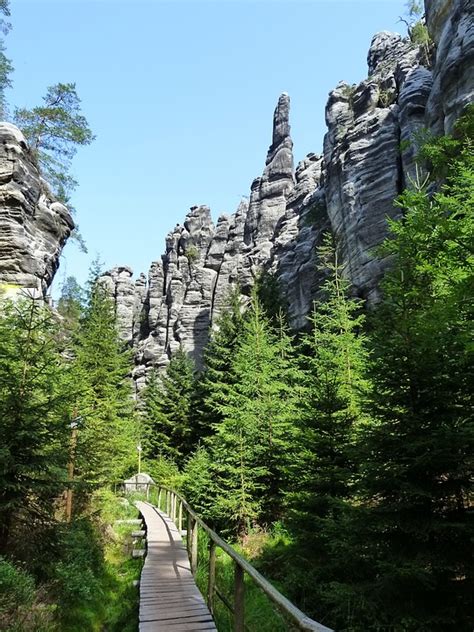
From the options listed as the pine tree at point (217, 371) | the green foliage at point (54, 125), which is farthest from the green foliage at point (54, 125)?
the pine tree at point (217, 371)

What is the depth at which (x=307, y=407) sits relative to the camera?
11836mm

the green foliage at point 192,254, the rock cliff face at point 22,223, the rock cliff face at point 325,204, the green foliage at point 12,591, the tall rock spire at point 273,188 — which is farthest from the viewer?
the green foliage at point 192,254

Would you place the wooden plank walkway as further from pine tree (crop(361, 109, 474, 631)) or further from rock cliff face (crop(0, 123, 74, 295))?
rock cliff face (crop(0, 123, 74, 295))

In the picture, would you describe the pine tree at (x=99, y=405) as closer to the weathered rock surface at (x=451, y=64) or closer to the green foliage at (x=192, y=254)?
the weathered rock surface at (x=451, y=64)

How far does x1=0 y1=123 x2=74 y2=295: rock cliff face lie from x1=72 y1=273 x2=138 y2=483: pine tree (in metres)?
4.44

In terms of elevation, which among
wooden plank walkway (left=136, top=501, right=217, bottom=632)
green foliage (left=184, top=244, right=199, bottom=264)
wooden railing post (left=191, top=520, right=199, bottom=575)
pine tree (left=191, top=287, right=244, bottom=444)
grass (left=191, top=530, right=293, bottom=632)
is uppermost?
green foliage (left=184, top=244, right=199, bottom=264)

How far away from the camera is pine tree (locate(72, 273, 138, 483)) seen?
14.9m

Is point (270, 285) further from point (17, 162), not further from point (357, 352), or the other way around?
point (17, 162)

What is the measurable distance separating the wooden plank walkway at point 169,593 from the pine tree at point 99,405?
3657 mm

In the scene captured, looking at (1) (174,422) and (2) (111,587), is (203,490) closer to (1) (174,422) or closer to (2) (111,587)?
(2) (111,587)

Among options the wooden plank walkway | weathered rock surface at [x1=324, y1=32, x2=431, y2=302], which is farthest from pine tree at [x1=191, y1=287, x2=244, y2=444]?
the wooden plank walkway

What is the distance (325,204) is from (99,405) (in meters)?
29.3

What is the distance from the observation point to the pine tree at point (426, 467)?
629 cm

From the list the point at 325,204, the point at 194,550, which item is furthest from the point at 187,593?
the point at 325,204
